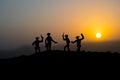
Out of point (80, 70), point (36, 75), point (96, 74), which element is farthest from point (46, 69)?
point (96, 74)

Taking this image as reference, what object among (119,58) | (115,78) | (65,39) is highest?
(65,39)

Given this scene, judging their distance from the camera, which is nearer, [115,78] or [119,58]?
[115,78]

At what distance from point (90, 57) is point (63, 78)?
654 centimetres

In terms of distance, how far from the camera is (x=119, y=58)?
31.3m

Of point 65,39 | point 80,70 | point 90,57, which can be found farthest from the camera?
point 65,39

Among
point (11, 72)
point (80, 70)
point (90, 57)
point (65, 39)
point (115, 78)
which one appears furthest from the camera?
point (65, 39)

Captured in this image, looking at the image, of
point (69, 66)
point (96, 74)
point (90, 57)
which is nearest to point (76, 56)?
point (90, 57)

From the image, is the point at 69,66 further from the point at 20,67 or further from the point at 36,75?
the point at 20,67

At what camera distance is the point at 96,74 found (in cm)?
2686

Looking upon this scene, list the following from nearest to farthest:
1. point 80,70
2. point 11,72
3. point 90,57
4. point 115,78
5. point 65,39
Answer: point 115,78, point 80,70, point 11,72, point 90,57, point 65,39

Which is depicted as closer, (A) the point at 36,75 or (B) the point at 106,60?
(A) the point at 36,75

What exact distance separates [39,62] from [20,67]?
225cm

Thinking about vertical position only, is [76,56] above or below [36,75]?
above

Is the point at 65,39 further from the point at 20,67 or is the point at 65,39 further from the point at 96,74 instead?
the point at 96,74
